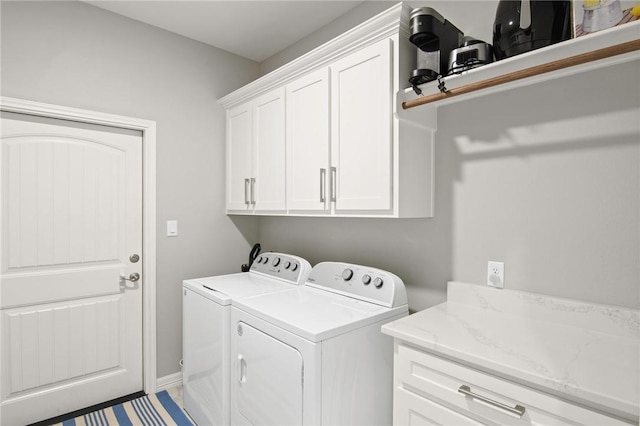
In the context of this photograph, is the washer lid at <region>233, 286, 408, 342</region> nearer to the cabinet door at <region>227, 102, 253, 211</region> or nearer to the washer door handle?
the washer door handle

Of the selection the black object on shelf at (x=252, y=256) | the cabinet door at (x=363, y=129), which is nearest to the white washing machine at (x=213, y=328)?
the black object on shelf at (x=252, y=256)

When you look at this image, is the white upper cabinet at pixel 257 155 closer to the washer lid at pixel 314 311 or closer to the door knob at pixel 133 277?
the washer lid at pixel 314 311

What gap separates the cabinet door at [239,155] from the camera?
2615 mm

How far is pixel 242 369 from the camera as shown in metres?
1.77

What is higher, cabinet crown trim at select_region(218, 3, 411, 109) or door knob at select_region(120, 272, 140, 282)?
cabinet crown trim at select_region(218, 3, 411, 109)

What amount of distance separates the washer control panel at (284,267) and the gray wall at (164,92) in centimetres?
49

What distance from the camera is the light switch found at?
8.56 ft

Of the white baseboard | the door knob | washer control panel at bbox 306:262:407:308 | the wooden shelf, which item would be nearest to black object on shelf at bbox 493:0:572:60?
the wooden shelf

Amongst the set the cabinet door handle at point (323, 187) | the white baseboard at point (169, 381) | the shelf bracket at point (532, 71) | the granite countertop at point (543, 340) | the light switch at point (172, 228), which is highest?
the shelf bracket at point (532, 71)

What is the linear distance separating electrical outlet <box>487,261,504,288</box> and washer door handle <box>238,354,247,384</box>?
4.21 feet

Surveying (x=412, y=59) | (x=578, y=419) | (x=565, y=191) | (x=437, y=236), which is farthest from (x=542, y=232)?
(x=412, y=59)

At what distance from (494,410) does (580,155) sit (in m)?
1.03

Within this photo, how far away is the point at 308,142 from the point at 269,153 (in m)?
0.44

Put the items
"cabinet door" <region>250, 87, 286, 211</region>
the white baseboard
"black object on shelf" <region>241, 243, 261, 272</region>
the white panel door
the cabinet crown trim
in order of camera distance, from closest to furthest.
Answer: the cabinet crown trim
the white panel door
"cabinet door" <region>250, 87, 286, 211</region>
the white baseboard
"black object on shelf" <region>241, 243, 261, 272</region>
